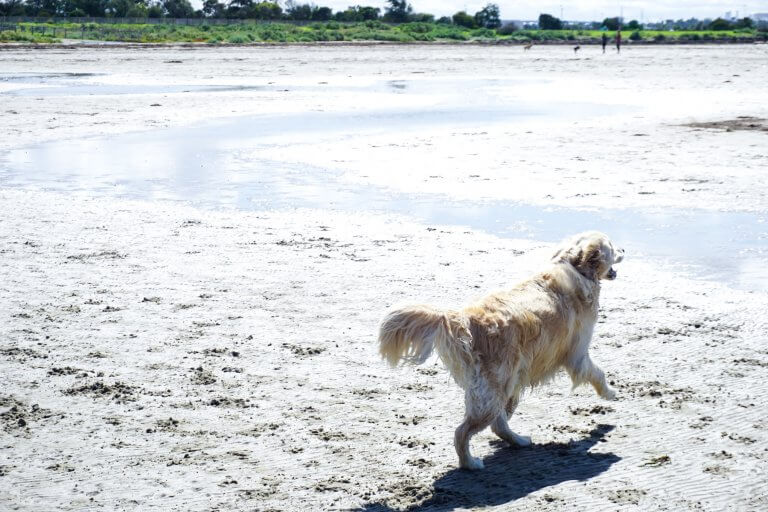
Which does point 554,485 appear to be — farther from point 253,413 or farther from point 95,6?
point 95,6

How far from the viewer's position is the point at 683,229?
10.6m

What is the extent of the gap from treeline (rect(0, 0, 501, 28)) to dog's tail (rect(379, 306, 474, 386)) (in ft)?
380

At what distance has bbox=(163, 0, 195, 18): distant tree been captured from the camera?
437 feet

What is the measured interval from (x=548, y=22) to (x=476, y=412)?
151 m

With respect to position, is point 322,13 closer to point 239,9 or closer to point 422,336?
point 239,9

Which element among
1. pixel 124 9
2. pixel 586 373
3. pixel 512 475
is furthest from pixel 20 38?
pixel 512 475

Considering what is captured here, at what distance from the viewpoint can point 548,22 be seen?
490 feet

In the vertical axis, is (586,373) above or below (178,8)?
below

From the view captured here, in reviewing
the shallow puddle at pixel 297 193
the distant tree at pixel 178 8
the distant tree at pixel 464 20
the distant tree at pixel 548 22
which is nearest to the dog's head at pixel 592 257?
the shallow puddle at pixel 297 193

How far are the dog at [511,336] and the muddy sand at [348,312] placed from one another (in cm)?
32

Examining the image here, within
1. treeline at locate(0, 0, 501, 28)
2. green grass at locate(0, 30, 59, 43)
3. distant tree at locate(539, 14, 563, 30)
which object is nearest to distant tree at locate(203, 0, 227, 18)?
treeline at locate(0, 0, 501, 28)

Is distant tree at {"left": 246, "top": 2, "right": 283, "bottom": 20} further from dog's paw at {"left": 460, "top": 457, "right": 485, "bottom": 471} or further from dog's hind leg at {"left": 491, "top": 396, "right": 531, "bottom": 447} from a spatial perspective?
dog's paw at {"left": 460, "top": 457, "right": 485, "bottom": 471}

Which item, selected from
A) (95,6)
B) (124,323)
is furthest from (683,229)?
(95,6)

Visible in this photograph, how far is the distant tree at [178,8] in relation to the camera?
13325cm
